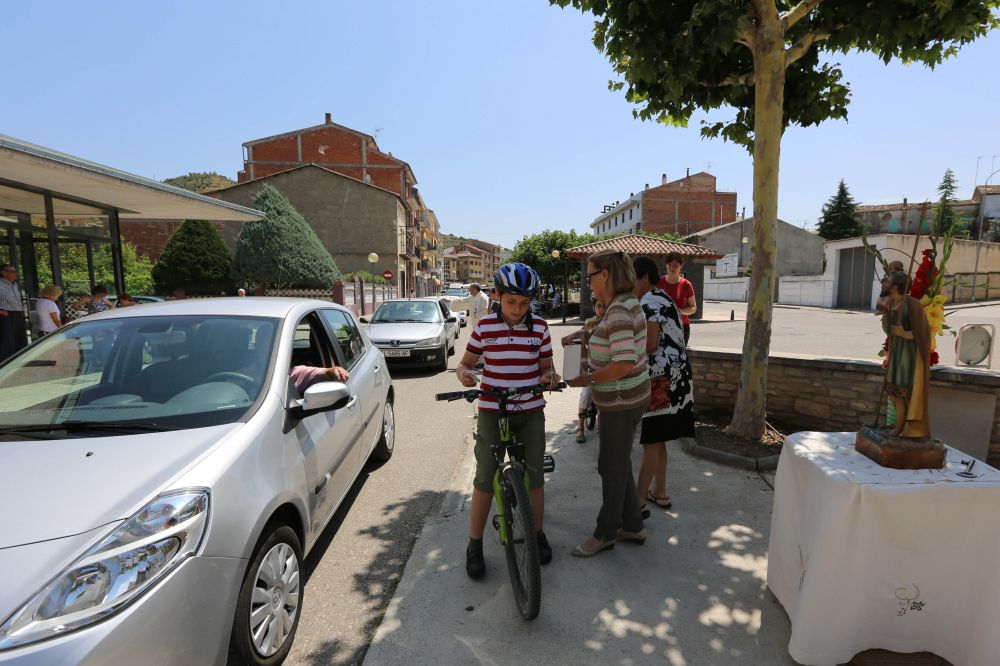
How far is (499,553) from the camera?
328 centimetres

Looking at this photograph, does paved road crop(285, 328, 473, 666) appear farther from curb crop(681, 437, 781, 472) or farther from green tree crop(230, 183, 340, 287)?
green tree crop(230, 183, 340, 287)

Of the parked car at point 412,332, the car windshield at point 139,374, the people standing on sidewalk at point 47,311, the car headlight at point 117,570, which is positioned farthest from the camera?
the parked car at point 412,332

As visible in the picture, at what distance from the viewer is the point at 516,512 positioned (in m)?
2.69

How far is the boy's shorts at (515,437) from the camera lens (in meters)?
2.92

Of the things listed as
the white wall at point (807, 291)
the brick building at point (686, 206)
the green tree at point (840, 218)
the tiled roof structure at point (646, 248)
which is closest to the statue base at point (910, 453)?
the tiled roof structure at point (646, 248)

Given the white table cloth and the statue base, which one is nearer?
the white table cloth

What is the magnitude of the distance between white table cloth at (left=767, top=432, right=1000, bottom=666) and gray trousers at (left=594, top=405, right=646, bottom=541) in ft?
3.17

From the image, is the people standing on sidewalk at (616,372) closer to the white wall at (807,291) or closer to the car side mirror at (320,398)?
the car side mirror at (320,398)

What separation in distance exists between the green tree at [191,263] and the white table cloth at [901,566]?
27.2m

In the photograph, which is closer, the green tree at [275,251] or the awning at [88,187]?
the awning at [88,187]

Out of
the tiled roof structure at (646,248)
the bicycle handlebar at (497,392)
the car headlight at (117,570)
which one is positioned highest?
the tiled roof structure at (646,248)

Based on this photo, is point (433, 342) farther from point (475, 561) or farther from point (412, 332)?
point (475, 561)

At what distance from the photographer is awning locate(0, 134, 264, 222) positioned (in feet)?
24.3

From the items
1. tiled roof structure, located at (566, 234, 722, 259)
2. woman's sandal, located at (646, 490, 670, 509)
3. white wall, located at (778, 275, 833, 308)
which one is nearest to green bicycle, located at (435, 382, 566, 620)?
woman's sandal, located at (646, 490, 670, 509)
